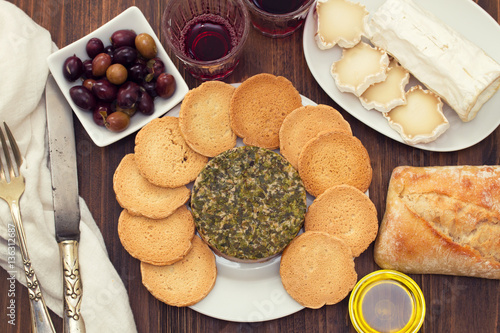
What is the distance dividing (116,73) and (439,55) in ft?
4.18

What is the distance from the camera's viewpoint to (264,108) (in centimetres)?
183

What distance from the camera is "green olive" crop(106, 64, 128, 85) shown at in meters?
1.71

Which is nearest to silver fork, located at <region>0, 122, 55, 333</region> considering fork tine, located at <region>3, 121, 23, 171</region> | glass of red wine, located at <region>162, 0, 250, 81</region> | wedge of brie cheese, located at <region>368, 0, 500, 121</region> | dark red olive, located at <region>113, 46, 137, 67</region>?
fork tine, located at <region>3, 121, 23, 171</region>

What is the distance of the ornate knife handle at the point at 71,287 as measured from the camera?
1700 mm

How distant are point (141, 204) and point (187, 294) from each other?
40 centimetres

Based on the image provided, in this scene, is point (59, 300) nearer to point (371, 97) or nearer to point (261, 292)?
point (261, 292)

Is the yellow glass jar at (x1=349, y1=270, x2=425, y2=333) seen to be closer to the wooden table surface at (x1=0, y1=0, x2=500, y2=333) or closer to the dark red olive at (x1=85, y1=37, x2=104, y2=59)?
the wooden table surface at (x1=0, y1=0, x2=500, y2=333)

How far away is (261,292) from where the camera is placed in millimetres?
1831

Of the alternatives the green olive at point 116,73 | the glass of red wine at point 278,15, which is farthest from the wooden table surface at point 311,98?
the green olive at point 116,73

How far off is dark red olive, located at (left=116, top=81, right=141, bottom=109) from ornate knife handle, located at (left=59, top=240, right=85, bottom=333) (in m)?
0.58

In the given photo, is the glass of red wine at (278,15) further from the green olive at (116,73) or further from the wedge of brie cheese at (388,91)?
the green olive at (116,73)

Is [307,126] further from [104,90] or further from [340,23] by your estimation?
[104,90]

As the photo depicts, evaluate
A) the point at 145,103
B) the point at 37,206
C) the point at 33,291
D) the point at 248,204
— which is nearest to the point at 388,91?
the point at 248,204

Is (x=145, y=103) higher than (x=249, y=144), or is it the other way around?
(x=145, y=103)
